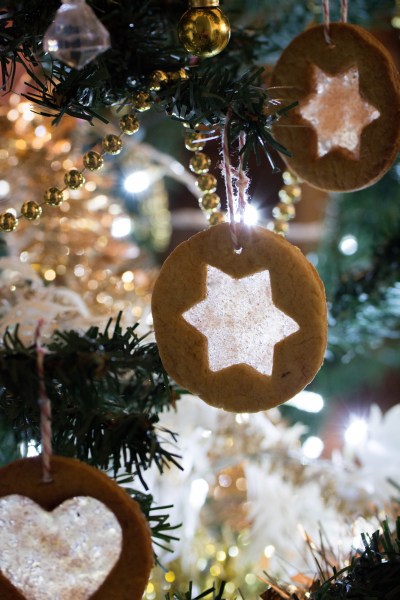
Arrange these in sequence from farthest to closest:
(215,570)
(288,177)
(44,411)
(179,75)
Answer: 1. (215,570)
2. (288,177)
3. (179,75)
4. (44,411)

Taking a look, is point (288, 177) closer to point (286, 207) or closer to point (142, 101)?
point (286, 207)

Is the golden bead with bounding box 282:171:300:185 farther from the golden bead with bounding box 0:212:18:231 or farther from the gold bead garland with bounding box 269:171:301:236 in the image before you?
the golden bead with bounding box 0:212:18:231

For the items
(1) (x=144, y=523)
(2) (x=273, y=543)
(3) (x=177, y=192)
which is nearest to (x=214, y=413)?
(2) (x=273, y=543)

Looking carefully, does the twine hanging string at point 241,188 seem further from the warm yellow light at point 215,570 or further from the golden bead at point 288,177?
the warm yellow light at point 215,570

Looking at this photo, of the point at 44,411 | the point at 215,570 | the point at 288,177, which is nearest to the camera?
the point at 44,411

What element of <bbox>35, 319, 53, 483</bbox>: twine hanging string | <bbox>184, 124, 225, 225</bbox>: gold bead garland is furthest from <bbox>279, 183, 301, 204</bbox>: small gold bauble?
<bbox>35, 319, 53, 483</bbox>: twine hanging string

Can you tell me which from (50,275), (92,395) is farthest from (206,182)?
(50,275)

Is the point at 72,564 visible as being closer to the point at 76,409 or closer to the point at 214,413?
the point at 76,409
